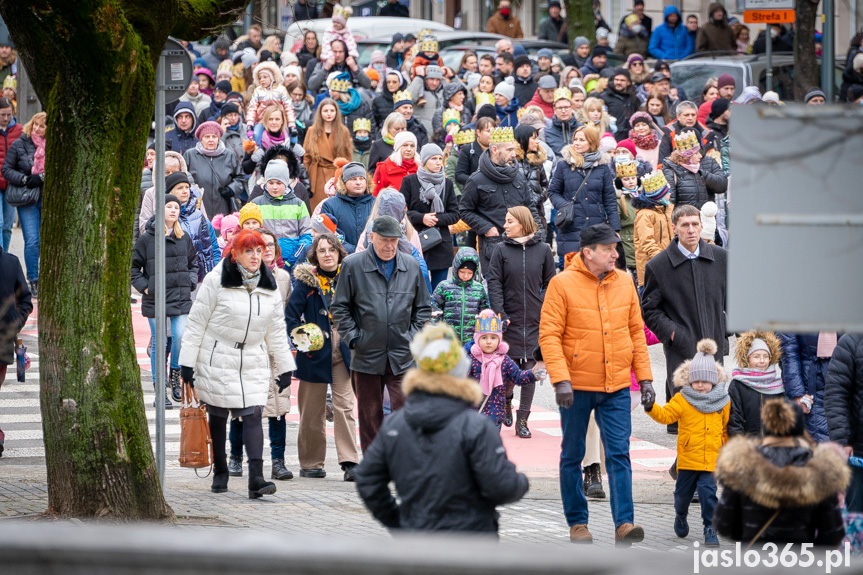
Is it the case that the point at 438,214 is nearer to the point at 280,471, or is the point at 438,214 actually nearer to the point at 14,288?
the point at 280,471

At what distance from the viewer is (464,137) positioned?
55.8 feet

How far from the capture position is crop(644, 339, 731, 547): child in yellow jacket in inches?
345

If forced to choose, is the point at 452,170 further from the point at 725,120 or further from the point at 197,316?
the point at 197,316

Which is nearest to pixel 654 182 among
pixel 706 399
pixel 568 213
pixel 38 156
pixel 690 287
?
pixel 568 213

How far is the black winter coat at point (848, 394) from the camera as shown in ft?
26.4

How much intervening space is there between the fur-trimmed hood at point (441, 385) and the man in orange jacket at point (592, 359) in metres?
2.63

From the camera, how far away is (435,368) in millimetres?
6020

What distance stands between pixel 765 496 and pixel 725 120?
12.6 metres

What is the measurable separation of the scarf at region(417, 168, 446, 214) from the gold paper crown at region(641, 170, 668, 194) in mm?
2229

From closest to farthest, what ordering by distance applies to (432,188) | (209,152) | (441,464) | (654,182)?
(441,464) → (654,182) → (432,188) → (209,152)

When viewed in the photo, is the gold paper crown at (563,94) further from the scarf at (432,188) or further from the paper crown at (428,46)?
the scarf at (432,188)

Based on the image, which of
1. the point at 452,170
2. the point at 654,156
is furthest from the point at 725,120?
the point at 452,170

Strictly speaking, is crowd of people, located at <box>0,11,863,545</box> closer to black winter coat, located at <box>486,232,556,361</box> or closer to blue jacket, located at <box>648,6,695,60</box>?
black winter coat, located at <box>486,232,556,361</box>

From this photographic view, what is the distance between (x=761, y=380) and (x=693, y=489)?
917mm
